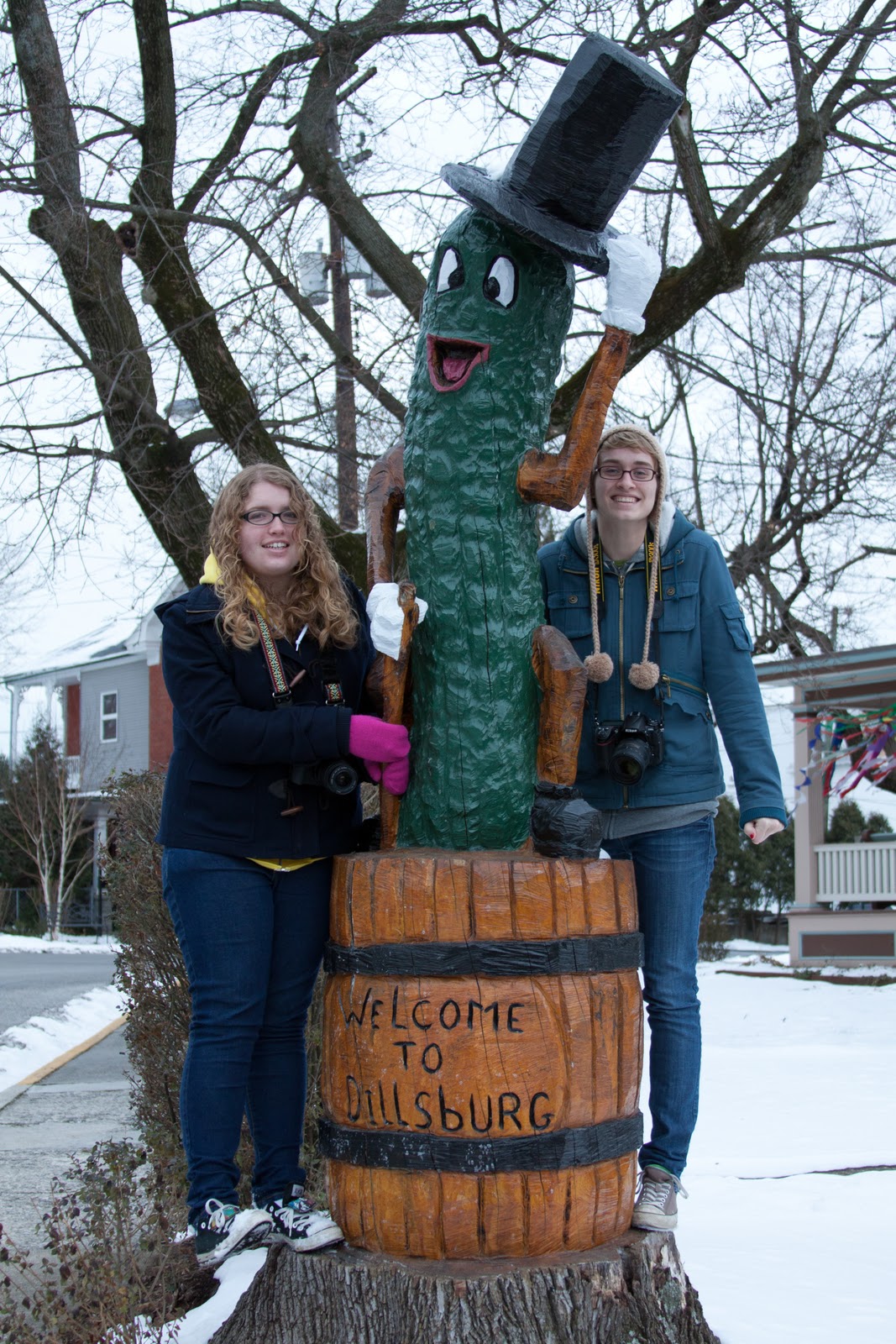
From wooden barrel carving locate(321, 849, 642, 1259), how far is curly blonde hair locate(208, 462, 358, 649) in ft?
2.04

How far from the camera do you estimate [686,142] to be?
707cm

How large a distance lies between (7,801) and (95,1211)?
2033cm

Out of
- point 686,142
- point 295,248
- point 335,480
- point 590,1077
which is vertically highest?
point 686,142

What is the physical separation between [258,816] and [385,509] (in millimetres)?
810

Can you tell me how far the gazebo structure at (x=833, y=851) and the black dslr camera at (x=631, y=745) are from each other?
1000 centimetres

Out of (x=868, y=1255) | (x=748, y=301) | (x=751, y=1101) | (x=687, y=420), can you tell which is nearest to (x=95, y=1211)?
(x=868, y=1255)

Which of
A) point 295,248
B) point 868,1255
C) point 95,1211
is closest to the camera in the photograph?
point 95,1211

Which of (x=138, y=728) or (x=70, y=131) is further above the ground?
(x=70, y=131)

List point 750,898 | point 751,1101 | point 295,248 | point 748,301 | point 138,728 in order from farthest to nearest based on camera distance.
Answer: point 138,728, point 750,898, point 748,301, point 295,248, point 751,1101

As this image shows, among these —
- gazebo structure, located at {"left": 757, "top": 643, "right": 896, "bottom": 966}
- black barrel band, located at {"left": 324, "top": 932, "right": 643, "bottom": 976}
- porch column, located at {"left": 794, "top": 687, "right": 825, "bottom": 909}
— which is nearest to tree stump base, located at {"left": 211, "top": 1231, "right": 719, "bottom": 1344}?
black barrel band, located at {"left": 324, "top": 932, "right": 643, "bottom": 976}

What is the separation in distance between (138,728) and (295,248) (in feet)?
64.6

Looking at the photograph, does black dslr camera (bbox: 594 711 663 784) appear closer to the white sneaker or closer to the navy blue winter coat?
the navy blue winter coat

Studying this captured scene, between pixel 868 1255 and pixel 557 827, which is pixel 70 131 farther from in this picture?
pixel 868 1255

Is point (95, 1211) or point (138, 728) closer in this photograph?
point (95, 1211)
